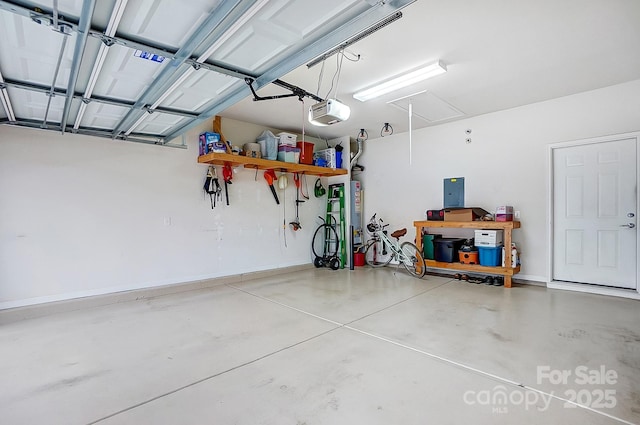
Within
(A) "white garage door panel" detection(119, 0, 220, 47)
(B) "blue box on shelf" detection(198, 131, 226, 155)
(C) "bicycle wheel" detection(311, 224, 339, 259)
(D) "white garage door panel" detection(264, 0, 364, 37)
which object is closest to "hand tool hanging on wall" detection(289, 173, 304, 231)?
(C) "bicycle wheel" detection(311, 224, 339, 259)

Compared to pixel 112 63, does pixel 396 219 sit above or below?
below

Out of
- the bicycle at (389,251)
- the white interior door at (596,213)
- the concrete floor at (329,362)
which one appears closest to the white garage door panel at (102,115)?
the concrete floor at (329,362)

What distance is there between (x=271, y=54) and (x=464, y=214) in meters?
4.33

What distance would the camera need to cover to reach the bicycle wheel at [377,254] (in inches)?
264

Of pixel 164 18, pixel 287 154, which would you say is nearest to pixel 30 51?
pixel 164 18

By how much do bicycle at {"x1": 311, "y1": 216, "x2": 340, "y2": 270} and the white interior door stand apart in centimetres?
410

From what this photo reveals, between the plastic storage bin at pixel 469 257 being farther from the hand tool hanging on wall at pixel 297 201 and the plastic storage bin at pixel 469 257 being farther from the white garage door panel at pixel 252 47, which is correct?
the white garage door panel at pixel 252 47

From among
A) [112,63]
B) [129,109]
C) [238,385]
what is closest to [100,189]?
[129,109]

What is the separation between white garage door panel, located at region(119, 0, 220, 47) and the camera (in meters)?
1.71

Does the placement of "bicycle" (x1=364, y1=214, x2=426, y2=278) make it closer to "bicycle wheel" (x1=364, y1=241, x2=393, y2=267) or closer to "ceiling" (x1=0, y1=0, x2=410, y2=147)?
"bicycle wheel" (x1=364, y1=241, x2=393, y2=267)

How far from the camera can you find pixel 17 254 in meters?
3.60

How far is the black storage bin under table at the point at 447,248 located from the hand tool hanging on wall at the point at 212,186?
4.19m

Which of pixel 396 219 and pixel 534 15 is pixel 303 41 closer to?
pixel 534 15

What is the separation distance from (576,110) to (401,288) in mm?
3854
